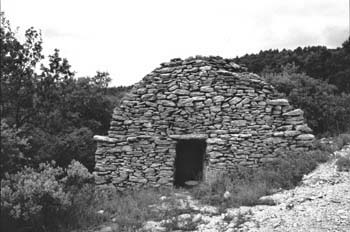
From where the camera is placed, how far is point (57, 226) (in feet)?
21.6

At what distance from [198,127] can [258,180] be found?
231 centimetres

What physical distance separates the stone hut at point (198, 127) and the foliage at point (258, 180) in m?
0.43

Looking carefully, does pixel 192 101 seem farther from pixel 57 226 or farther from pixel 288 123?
pixel 57 226

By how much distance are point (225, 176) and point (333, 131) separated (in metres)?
6.70

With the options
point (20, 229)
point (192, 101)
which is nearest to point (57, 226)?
point (20, 229)

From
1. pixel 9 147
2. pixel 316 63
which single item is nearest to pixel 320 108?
pixel 316 63

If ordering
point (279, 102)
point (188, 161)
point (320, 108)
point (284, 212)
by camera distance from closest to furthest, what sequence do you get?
point (284, 212)
point (279, 102)
point (188, 161)
point (320, 108)

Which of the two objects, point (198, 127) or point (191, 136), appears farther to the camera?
point (198, 127)

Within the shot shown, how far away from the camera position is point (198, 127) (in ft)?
32.5

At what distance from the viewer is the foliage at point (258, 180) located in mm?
7458

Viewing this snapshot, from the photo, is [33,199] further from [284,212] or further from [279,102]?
[279,102]

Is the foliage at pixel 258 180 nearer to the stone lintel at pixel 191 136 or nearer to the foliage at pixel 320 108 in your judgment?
the stone lintel at pixel 191 136

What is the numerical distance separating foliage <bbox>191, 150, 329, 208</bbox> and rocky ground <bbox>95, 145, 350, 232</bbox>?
10.5 inches

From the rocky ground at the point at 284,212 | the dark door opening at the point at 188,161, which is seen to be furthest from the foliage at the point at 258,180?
the dark door opening at the point at 188,161
